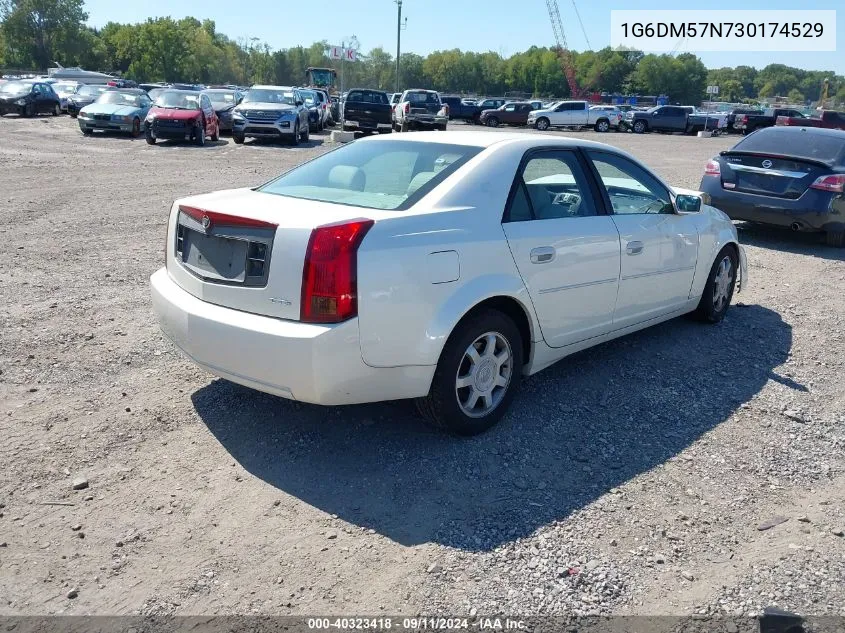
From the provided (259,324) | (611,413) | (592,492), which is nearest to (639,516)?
(592,492)

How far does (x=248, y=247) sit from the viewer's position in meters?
3.82

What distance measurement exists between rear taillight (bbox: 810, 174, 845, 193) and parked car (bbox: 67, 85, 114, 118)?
29645 millimetres

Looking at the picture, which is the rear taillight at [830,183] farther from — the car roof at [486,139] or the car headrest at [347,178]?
the car headrest at [347,178]

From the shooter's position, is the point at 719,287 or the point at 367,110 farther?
the point at 367,110

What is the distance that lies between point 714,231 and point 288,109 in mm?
18984

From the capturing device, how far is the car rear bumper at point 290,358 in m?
3.55

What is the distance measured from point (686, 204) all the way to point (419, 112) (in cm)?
2821

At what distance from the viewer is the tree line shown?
105 m

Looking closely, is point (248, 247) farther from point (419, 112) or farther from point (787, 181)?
point (419, 112)

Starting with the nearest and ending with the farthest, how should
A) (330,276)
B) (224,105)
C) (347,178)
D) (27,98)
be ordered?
(330,276)
(347,178)
(224,105)
(27,98)

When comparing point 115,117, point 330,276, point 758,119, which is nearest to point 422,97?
point 115,117

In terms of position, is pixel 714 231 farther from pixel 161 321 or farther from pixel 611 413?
pixel 161 321

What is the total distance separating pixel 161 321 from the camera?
4.32 meters

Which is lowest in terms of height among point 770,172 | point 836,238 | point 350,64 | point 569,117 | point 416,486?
point 416,486
